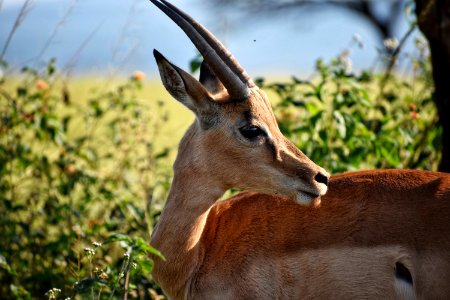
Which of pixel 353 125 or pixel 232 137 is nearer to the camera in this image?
pixel 232 137

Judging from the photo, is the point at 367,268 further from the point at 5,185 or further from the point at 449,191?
the point at 5,185

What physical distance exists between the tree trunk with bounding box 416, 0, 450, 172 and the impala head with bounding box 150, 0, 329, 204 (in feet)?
6.70

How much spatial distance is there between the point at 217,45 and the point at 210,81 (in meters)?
0.58

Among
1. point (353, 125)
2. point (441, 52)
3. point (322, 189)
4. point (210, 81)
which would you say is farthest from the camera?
point (441, 52)

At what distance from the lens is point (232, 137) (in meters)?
4.77

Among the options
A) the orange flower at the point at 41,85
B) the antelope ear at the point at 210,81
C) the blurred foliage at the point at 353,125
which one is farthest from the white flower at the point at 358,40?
the orange flower at the point at 41,85

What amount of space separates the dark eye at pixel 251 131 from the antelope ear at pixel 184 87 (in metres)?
0.25

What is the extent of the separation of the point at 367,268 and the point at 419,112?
2.62 m

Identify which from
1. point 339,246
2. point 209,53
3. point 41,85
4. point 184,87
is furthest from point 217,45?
point 41,85

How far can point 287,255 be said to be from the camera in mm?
4672

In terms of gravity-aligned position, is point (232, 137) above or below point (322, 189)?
above

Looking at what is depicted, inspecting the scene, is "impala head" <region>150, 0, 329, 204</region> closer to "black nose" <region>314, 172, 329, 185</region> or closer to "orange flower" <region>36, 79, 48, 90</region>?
"black nose" <region>314, 172, 329, 185</region>

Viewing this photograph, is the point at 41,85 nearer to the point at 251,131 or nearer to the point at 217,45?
the point at 217,45

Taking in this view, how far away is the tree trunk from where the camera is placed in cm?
631
